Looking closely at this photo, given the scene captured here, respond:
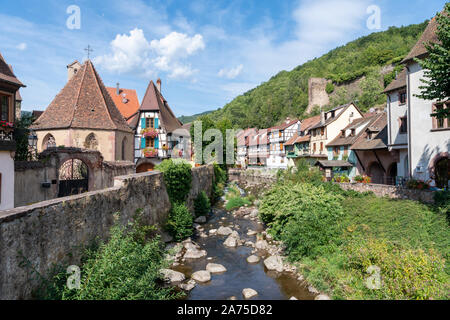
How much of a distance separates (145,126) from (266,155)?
30.0 meters

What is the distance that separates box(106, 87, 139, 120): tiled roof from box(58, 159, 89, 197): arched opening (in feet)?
61.1

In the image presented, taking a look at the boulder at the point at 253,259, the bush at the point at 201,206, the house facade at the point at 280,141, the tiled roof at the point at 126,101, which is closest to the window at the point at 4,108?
the boulder at the point at 253,259

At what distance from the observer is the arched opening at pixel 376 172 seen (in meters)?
25.5

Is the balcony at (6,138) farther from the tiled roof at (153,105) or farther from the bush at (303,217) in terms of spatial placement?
the tiled roof at (153,105)

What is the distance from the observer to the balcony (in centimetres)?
1039

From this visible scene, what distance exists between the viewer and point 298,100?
86.7 m

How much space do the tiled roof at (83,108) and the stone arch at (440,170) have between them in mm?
23232

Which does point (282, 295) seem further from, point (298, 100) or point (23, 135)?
point (298, 100)

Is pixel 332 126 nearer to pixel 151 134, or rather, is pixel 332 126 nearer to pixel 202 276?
pixel 151 134

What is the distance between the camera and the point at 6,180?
34.7ft

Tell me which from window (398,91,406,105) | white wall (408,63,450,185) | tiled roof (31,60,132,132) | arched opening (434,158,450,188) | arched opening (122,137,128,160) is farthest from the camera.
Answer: arched opening (122,137,128,160)

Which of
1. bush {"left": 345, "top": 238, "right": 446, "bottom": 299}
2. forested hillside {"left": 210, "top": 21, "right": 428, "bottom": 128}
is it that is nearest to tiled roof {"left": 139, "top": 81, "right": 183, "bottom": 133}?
bush {"left": 345, "top": 238, "right": 446, "bottom": 299}

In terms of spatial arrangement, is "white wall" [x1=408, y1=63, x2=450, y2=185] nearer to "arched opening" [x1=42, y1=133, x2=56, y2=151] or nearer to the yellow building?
the yellow building
